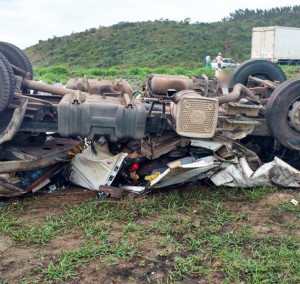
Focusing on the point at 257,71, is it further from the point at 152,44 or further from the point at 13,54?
the point at 152,44

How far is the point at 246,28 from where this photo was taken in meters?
46.6

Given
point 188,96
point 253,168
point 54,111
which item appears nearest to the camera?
point 188,96

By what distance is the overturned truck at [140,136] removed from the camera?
411cm

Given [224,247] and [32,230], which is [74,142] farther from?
[224,247]

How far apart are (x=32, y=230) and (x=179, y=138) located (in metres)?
1.80

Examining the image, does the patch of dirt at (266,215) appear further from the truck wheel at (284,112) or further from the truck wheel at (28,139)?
the truck wheel at (28,139)

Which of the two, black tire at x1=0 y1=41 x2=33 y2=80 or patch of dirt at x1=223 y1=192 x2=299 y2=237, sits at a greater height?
black tire at x1=0 y1=41 x2=33 y2=80

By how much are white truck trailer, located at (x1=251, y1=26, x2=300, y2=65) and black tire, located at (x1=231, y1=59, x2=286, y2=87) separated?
25.1 metres

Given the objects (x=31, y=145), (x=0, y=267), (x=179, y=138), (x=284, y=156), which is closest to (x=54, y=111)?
(x=31, y=145)

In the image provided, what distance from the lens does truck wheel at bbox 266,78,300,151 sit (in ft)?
15.4

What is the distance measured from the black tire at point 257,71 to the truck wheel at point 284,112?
1.56 metres

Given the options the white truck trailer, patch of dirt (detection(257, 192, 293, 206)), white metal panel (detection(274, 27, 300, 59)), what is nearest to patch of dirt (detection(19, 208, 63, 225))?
patch of dirt (detection(257, 192, 293, 206))

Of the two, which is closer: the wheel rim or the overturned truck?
the overturned truck

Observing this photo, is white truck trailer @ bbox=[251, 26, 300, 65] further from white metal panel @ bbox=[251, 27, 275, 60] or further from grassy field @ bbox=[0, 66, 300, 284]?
grassy field @ bbox=[0, 66, 300, 284]
